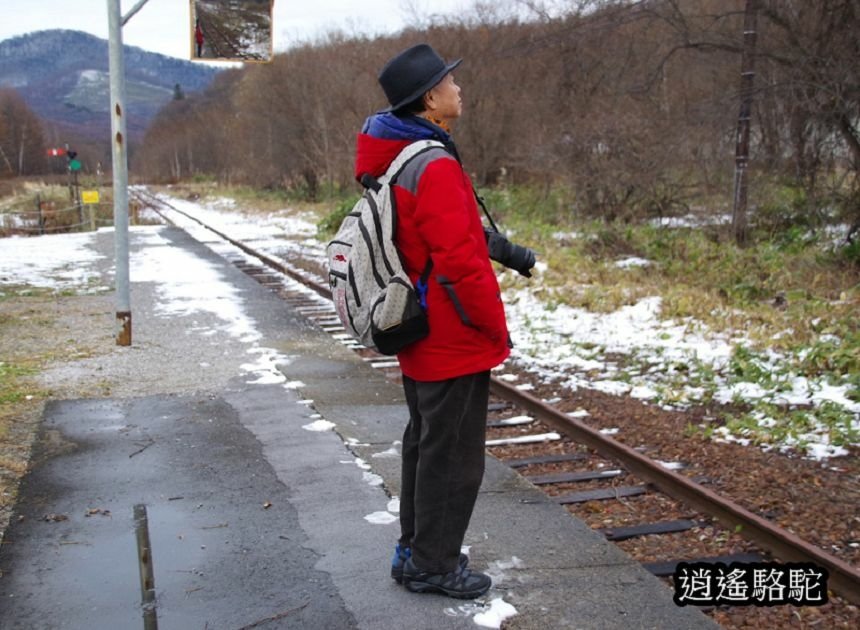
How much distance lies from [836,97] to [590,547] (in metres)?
9.09

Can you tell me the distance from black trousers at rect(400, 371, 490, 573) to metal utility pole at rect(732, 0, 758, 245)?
35.3 ft

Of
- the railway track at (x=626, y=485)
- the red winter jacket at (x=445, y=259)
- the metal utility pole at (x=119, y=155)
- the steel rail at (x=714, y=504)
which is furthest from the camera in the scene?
the metal utility pole at (x=119, y=155)

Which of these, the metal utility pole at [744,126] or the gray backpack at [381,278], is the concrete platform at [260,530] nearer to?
the gray backpack at [381,278]

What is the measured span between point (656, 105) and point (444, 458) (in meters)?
14.1

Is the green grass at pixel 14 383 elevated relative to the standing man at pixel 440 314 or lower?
lower

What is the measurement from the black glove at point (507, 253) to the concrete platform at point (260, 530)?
1.43 meters

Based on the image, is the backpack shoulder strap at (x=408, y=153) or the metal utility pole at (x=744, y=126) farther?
the metal utility pole at (x=744, y=126)

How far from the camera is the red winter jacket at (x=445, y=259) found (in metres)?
3.24

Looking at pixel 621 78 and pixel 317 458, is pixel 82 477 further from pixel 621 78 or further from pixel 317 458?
pixel 621 78

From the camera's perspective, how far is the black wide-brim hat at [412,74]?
3389 mm

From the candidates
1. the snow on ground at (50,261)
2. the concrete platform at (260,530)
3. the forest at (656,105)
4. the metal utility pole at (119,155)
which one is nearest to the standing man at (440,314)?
the concrete platform at (260,530)

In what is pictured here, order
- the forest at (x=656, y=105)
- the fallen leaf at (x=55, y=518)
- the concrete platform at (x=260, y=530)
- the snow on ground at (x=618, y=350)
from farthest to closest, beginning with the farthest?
the forest at (x=656, y=105) → the snow on ground at (x=618, y=350) → the fallen leaf at (x=55, y=518) → the concrete platform at (x=260, y=530)

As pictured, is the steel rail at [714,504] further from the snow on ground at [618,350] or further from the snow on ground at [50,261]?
the snow on ground at [50,261]

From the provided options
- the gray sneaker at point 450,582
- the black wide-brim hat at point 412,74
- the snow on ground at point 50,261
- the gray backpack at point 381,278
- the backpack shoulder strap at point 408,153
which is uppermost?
the black wide-brim hat at point 412,74
